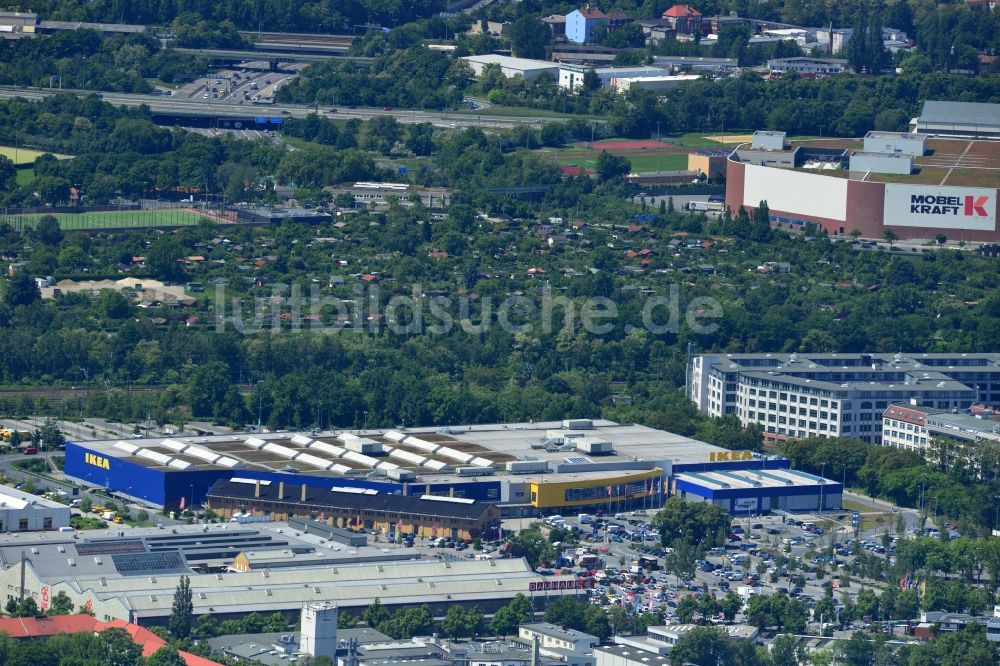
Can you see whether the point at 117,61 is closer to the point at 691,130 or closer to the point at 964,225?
the point at 691,130

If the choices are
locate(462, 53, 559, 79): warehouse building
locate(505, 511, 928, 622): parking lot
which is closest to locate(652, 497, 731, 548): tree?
locate(505, 511, 928, 622): parking lot

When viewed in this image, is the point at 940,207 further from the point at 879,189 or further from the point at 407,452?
the point at 407,452

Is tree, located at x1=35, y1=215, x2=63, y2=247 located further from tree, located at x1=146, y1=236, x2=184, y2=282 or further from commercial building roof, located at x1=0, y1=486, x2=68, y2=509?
commercial building roof, located at x1=0, y1=486, x2=68, y2=509

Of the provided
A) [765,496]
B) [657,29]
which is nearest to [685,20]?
[657,29]

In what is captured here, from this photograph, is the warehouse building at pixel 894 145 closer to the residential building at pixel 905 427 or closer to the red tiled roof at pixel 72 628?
the residential building at pixel 905 427

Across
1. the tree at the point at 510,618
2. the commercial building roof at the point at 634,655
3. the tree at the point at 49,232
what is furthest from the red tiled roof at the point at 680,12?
the commercial building roof at the point at 634,655

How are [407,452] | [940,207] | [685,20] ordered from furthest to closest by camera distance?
[685,20]
[940,207]
[407,452]

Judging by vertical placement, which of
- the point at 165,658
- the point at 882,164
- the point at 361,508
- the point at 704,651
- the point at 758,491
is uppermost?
the point at 882,164
